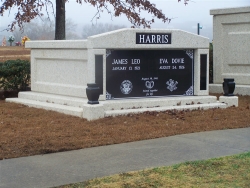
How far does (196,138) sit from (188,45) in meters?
3.84

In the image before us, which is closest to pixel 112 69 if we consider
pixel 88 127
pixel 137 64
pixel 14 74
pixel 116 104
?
pixel 137 64

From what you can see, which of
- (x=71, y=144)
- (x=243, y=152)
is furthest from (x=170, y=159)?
(x=71, y=144)

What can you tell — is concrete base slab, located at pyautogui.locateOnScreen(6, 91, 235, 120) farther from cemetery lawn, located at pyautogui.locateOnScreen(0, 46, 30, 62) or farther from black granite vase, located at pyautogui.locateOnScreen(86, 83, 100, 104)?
cemetery lawn, located at pyautogui.locateOnScreen(0, 46, 30, 62)

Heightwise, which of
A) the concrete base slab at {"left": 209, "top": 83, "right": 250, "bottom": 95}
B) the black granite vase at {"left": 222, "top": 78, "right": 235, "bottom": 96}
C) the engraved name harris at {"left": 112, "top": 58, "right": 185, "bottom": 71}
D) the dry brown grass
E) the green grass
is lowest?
the green grass

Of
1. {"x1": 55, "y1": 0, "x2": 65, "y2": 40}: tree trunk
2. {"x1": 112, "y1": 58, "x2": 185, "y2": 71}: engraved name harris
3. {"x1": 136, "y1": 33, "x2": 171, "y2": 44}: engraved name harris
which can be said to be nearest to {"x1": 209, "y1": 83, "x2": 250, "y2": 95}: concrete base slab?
{"x1": 112, "y1": 58, "x2": 185, "y2": 71}: engraved name harris

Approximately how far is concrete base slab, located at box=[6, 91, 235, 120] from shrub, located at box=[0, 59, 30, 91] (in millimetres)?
1407

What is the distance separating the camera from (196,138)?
9148 millimetres

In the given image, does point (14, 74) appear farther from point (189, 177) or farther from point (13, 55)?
point (13, 55)

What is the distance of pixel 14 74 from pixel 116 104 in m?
4.52

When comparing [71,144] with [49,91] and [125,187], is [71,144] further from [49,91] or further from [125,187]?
[49,91]

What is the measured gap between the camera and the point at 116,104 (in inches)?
444

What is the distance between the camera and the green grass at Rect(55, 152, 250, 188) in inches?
242

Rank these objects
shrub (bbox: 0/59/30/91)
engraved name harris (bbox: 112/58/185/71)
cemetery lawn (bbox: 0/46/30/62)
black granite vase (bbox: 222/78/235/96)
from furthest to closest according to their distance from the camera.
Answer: cemetery lawn (bbox: 0/46/30/62) < shrub (bbox: 0/59/30/91) < black granite vase (bbox: 222/78/235/96) < engraved name harris (bbox: 112/58/185/71)

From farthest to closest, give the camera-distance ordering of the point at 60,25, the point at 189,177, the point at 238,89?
the point at 60,25 → the point at 238,89 → the point at 189,177
